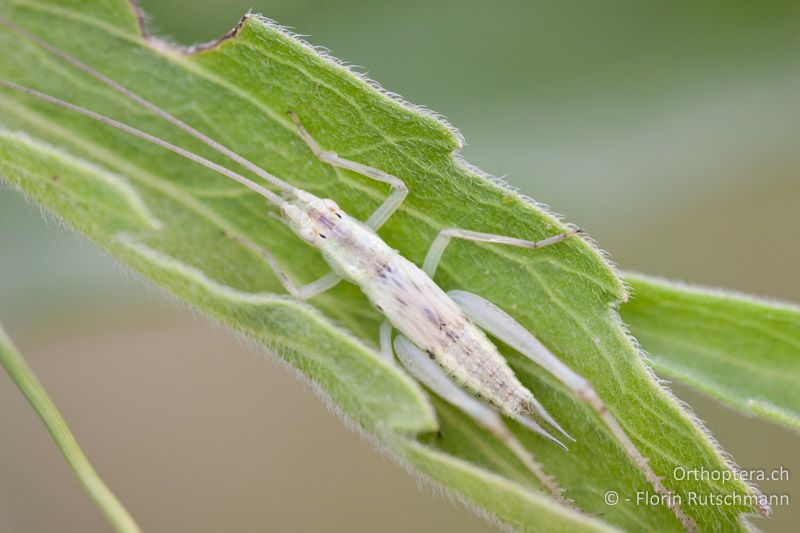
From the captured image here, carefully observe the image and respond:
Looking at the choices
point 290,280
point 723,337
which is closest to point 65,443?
point 290,280

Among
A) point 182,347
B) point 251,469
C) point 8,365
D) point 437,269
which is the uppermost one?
point 437,269

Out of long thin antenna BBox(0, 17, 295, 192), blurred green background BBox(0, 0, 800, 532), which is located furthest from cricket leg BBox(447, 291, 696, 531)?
blurred green background BBox(0, 0, 800, 532)

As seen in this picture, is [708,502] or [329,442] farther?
[329,442]

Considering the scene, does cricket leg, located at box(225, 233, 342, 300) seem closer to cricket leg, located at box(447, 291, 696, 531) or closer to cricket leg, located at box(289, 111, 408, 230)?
cricket leg, located at box(289, 111, 408, 230)

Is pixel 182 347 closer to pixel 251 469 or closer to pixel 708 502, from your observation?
pixel 251 469

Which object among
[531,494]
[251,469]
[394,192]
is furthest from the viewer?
[251,469]

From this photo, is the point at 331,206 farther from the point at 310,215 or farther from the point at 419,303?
the point at 419,303

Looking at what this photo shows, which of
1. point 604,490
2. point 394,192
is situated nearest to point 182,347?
point 394,192
